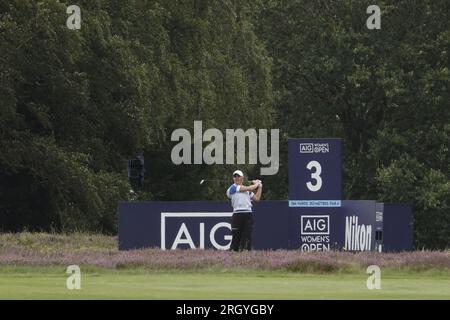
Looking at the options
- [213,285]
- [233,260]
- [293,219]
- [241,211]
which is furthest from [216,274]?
[293,219]

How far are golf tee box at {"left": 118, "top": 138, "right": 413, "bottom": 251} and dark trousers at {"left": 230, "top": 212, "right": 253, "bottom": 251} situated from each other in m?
2.12

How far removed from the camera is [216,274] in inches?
799

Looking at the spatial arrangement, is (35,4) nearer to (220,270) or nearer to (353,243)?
(353,243)

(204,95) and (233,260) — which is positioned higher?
(204,95)

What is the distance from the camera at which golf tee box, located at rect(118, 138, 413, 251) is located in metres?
25.8

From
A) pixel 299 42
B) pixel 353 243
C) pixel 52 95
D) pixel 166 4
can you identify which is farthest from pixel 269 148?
pixel 353 243

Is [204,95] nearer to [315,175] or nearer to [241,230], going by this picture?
[315,175]

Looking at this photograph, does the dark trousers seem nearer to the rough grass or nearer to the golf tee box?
the rough grass

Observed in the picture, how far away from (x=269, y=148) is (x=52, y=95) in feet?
53.1

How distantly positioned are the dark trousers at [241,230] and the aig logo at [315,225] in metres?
2.26

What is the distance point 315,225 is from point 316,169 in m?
1.16

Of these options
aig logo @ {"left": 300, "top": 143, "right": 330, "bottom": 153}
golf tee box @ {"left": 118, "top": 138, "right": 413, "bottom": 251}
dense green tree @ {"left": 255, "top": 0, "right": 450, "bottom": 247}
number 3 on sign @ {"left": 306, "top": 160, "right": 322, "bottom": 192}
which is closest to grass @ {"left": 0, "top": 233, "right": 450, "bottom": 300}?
golf tee box @ {"left": 118, "top": 138, "right": 413, "bottom": 251}

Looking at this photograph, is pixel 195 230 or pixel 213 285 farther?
pixel 195 230

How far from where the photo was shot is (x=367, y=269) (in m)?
20.6
